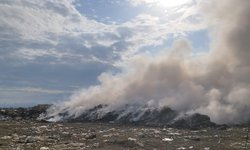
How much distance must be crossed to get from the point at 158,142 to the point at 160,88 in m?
77.9

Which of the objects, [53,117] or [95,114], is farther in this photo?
[53,117]

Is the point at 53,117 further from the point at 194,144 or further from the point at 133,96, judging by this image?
the point at 194,144

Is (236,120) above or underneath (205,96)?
underneath

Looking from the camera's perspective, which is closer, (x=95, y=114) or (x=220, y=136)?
(x=220, y=136)

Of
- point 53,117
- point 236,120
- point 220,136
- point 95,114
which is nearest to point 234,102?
point 236,120

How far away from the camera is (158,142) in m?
75.6

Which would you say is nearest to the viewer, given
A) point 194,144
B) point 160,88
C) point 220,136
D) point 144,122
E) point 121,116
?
point 194,144

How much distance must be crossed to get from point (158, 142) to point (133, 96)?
79117 millimetres

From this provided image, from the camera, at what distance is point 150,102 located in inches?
5650

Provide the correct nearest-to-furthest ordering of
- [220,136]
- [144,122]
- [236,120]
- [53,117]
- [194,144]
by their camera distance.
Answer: [194,144] → [220,136] → [236,120] → [144,122] → [53,117]

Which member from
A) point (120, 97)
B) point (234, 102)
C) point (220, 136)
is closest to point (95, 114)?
point (120, 97)

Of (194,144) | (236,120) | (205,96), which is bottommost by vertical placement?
(194,144)

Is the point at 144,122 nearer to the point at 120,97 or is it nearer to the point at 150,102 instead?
the point at 150,102

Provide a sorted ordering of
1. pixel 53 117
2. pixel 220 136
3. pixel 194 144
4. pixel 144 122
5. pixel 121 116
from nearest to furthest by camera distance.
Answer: pixel 194 144 → pixel 220 136 → pixel 144 122 → pixel 121 116 → pixel 53 117
